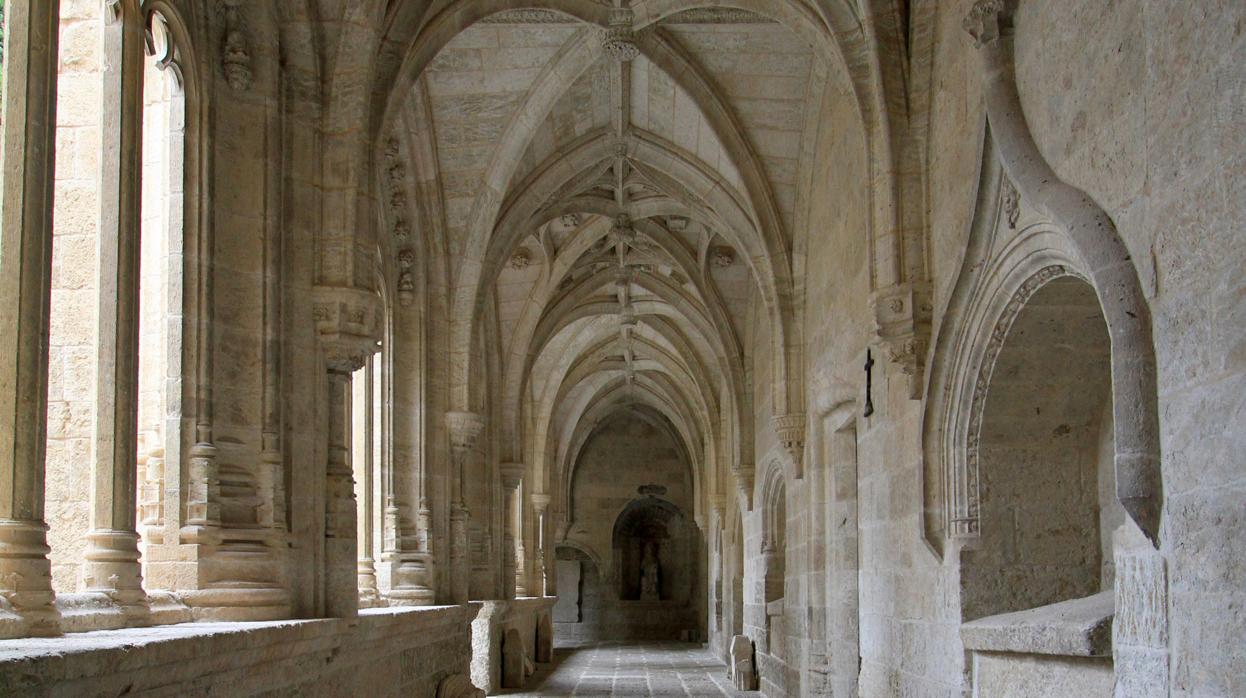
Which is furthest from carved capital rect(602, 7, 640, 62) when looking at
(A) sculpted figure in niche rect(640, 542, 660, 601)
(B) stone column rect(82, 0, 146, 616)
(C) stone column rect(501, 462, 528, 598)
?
(A) sculpted figure in niche rect(640, 542, 660, 601)

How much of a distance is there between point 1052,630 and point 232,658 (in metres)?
3.24

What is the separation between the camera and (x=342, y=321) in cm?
772

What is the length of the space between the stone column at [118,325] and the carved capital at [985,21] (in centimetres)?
390

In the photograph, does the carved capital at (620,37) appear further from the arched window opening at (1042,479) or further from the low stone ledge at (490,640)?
the low stone ledge at (490,640)

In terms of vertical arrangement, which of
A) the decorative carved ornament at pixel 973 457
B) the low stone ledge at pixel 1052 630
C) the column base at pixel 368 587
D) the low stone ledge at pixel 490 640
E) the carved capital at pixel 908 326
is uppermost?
the carved capital at pixel 908 326

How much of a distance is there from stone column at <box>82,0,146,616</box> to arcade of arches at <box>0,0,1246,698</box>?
0.02 m

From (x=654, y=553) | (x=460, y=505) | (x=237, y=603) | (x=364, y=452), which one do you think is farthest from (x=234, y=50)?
(x=654, y=553)

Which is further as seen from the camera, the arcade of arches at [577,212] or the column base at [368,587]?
the column base at [368,587]

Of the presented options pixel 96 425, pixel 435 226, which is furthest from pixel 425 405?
pixel 96 425

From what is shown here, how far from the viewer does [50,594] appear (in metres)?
4.74

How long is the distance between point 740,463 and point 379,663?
9619mm

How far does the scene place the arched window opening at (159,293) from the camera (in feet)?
21.9

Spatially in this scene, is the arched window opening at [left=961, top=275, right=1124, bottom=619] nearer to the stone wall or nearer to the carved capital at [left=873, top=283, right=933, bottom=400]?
the carved capital at [left=873, top=283, right=933, bottom=400]

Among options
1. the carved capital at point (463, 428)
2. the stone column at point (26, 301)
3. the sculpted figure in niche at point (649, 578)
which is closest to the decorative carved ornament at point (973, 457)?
the stone column at point (26, 301)
